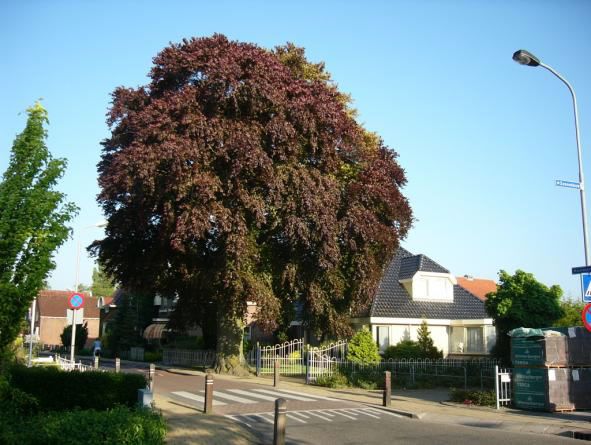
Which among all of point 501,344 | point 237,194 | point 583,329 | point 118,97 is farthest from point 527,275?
point 118,97

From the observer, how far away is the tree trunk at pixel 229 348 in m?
28.3

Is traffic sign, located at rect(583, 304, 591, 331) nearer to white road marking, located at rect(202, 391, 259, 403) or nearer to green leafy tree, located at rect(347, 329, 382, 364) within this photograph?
white road marking, located at rect(202, 391, 259, 403)

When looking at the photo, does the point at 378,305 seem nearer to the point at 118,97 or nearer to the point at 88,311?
the point at 118,97

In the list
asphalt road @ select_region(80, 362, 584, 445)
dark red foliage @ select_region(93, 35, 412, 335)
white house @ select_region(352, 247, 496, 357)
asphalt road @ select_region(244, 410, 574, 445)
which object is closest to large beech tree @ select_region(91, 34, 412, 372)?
dark red foliage @ select_region(93, 35, 412, 335)

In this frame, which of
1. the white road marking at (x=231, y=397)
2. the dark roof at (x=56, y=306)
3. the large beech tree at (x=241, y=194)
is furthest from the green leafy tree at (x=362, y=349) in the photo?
the dark roof at (x=56, y=306)

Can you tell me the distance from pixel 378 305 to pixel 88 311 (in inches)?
2174

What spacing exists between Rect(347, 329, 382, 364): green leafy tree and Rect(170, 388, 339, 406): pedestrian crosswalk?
205 inches

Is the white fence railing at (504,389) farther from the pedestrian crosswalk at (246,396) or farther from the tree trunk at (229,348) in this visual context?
the tree trunk at (229,348)

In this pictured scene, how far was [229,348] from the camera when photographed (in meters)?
28.6

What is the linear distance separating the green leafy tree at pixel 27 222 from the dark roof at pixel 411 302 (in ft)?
76.4

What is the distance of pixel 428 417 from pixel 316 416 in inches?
123

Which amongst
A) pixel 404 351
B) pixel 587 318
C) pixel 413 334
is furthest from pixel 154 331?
pixel 587 318

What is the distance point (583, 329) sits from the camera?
701 inches

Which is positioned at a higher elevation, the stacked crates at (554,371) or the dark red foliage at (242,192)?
the dark red foliage at (242,192)
